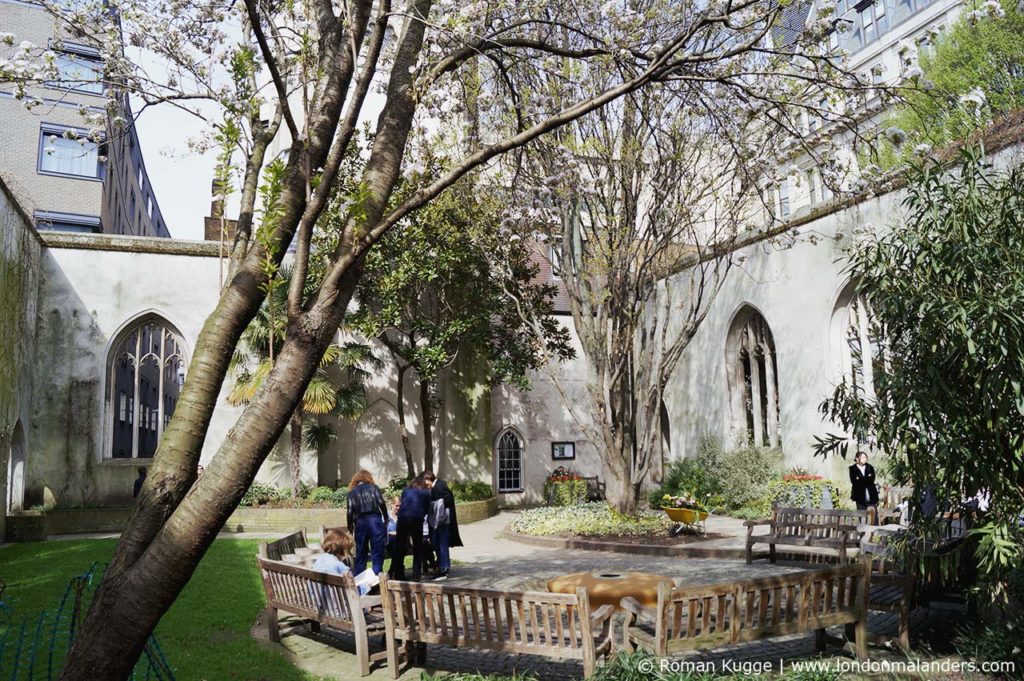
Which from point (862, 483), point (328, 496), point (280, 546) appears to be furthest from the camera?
point (328, 496)

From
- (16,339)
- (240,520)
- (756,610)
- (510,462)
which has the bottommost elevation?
(240,520)

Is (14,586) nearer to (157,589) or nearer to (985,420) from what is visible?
(157,589)

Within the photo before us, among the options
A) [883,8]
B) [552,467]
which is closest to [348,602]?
[552,467]

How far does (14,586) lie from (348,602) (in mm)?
6453

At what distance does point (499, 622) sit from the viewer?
5.89m

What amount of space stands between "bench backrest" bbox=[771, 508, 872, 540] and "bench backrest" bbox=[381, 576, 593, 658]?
19.4 ft

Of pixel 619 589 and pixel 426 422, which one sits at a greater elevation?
pixel 426 422

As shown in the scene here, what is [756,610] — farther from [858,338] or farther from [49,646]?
[858,338]

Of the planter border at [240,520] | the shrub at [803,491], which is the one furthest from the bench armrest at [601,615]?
the planter border at [240,520]

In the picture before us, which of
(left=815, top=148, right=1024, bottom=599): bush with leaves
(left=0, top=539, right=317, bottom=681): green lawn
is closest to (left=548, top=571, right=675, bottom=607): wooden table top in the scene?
(left=815, top=148, right=1024, bottom=599): bush with leaves

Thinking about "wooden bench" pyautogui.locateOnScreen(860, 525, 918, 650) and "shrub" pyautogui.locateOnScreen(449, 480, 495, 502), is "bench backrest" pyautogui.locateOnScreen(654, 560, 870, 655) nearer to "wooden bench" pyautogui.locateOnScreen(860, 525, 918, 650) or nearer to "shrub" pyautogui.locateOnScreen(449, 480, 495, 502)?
"wooden bench" pyautogui.locateOnScreen(860, 525, 918, 650)

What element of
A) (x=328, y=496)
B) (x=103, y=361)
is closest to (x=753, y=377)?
(x=328, y=496)

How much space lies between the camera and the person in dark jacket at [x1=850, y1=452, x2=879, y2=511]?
43.7 ft

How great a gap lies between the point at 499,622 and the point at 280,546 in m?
4.13
